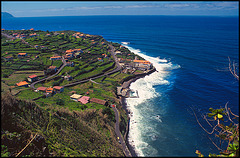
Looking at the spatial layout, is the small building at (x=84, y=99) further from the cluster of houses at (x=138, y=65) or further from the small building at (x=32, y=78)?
the cluster of houses at (x=138, y=65)

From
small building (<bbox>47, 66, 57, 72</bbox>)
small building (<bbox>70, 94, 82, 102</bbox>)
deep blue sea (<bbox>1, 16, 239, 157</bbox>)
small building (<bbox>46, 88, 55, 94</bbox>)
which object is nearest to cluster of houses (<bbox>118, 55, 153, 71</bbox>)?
deep blue sea (<bbox>1, 16, 239, 157</bbox>)

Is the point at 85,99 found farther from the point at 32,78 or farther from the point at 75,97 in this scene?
the point at 32,78

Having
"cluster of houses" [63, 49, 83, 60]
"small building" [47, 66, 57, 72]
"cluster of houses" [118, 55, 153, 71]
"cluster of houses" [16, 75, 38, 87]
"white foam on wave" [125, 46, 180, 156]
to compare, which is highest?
"cluster of houses" [63, 49, 83, 60]

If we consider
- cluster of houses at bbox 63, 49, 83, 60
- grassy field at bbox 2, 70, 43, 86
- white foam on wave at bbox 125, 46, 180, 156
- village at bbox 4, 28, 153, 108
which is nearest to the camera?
white foam on wave at bbox 125, 46, 180, 156

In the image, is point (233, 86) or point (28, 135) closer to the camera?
point (28, 135)

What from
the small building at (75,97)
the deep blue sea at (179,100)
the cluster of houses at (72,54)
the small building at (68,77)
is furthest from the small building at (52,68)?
the deep blue sea at (179,100)

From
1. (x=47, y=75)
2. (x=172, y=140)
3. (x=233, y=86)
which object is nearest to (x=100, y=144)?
(x=172, y=140)

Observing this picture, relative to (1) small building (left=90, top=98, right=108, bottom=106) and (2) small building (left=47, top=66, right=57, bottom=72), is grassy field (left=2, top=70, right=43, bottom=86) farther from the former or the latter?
(1) small building (left=90, top=98, right=108, bottom=106)

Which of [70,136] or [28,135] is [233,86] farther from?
[28,135]
